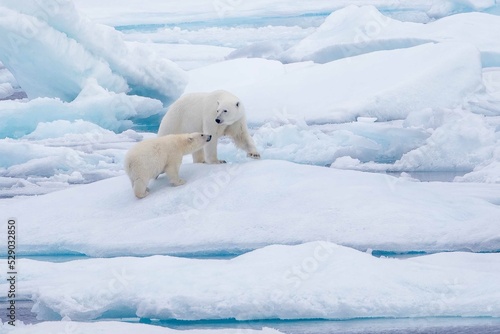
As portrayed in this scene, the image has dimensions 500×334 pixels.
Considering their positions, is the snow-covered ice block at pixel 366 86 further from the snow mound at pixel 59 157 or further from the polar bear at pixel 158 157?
the polar bear at pixel 158 157

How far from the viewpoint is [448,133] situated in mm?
6164

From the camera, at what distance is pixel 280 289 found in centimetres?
298

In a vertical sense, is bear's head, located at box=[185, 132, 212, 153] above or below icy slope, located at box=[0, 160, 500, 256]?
above

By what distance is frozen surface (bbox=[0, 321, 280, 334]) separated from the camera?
105 inches

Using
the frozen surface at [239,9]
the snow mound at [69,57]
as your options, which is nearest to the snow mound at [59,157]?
the snow mound at [69,57]

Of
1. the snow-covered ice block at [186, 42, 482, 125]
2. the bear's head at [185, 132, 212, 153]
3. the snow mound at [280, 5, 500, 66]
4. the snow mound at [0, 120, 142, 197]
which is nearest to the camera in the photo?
the bear's head at [185, 132, 212, 153]

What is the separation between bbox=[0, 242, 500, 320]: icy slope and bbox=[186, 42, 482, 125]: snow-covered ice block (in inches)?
181

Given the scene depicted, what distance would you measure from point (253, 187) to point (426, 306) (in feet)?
5.06

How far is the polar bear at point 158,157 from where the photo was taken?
4.05m

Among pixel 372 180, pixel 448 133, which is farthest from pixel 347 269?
pixel 448 133

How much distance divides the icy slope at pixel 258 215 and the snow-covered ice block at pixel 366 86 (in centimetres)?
336

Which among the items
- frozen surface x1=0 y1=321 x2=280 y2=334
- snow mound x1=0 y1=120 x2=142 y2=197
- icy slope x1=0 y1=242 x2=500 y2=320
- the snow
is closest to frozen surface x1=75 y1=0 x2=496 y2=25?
the snow

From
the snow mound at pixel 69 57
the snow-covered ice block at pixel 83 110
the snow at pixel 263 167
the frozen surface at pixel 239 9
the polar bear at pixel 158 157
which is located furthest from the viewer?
the frozen surface at pixel 239 9

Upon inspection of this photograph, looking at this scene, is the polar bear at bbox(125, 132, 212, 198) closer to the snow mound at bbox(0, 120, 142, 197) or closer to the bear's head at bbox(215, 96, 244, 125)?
the bear's head at bbox(215, 96, 244, 125)
